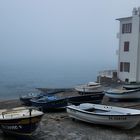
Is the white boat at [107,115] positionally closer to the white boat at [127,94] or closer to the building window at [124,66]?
the white boat at [127,94]

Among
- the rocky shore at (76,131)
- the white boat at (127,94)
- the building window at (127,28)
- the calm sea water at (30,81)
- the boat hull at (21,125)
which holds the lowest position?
the calm sea water at (30,81)

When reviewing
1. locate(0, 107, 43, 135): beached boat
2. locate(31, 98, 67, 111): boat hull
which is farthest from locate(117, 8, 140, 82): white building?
locate(0, 107, 43, 135): beached boat

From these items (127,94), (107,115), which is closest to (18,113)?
(107,115)

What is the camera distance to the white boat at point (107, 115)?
60.4 feet

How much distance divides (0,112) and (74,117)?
4.34 meters

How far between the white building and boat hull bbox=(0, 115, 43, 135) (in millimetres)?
22741

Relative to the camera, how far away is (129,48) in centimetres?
3947

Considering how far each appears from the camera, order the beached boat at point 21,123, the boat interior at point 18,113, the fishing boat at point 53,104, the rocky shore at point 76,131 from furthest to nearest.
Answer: the fishing boat at point 53,104 < the rocky shore at point 76,131 < the boat interior at point 18,113 < the beached boat at point 21,123

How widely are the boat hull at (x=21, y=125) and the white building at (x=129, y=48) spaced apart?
895 inches

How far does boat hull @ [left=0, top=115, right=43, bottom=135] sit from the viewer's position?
16.9 meters

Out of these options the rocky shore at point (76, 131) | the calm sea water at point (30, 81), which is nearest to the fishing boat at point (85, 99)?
the rocky shore at point (76, 131)

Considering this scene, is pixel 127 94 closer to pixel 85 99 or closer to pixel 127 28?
pixel 85 99

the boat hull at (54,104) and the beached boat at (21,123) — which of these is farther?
the boat hull at (54,104)

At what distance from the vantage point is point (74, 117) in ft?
67.4
